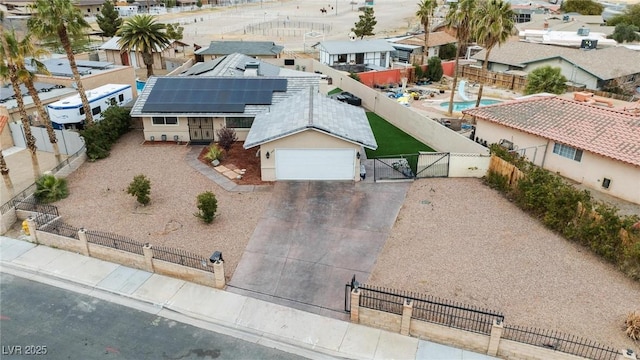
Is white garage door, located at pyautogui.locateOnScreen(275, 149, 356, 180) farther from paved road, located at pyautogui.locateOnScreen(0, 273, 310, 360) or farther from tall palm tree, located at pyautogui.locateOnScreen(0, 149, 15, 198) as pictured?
tall palm tree, located at pyautogui.locateOnScreen(0, 149, 15, 198)

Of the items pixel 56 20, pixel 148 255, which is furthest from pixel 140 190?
pixel 56 20

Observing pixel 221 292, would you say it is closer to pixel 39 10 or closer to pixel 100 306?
pixel 100 306

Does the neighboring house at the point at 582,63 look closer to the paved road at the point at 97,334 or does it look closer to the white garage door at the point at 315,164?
the white garage door at the point at 315,164

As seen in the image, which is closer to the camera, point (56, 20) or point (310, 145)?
point (310, 145)

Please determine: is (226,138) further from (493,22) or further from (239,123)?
(493,22)

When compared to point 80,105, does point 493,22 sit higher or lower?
higher

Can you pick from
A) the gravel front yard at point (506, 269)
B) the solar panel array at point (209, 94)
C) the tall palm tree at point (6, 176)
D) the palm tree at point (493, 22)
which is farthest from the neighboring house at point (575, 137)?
the tall palm tree at point (6, 176)
